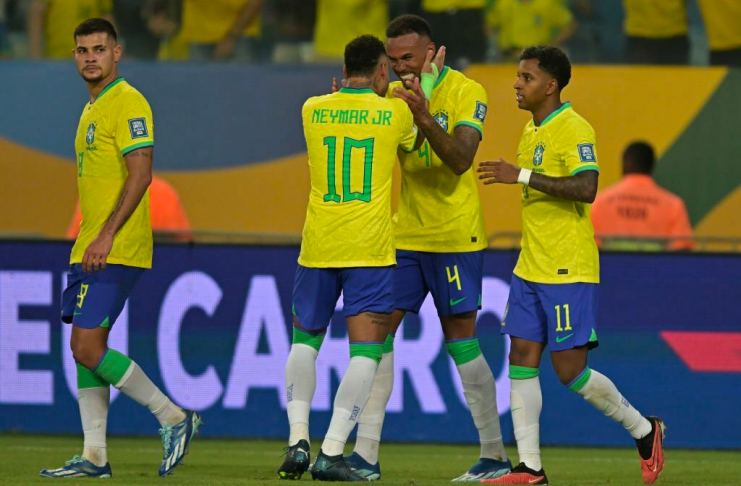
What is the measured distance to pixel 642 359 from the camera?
31.3ft

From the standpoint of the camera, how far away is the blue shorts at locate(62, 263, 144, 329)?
6.93 meters

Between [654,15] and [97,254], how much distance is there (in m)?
7.09

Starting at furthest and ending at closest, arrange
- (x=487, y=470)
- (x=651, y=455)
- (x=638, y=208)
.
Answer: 1. (x=638, y=208)
2. (x=487, y=470)
3. (x=651, y=455)

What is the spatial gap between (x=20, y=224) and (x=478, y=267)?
6519mm

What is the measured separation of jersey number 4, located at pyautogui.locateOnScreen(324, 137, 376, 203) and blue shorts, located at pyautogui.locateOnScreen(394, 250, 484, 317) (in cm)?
93

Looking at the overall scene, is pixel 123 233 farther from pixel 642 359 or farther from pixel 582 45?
pixel 582 45

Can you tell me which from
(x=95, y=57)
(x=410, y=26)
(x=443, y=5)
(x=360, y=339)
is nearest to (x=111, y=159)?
(x=95, y=57)

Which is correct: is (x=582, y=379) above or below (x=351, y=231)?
below

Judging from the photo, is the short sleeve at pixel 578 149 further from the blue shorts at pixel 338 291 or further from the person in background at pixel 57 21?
the person in background at pixel 57 21

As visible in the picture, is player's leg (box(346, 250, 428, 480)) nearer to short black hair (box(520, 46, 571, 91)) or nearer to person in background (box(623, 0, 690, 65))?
short black hair (box(520, 46, 571, 91))

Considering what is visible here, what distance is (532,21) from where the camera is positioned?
489 inches

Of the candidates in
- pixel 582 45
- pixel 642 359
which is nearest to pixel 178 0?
pixel 582 45

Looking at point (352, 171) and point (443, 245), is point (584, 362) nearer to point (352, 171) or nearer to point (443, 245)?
point (443, 245)

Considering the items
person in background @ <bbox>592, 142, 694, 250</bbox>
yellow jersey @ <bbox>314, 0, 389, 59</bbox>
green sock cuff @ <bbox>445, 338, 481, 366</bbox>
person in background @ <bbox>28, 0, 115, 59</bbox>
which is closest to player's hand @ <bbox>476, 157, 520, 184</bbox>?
green sock cuff @ <bbox>445, 338, 481, 366</bbox>
